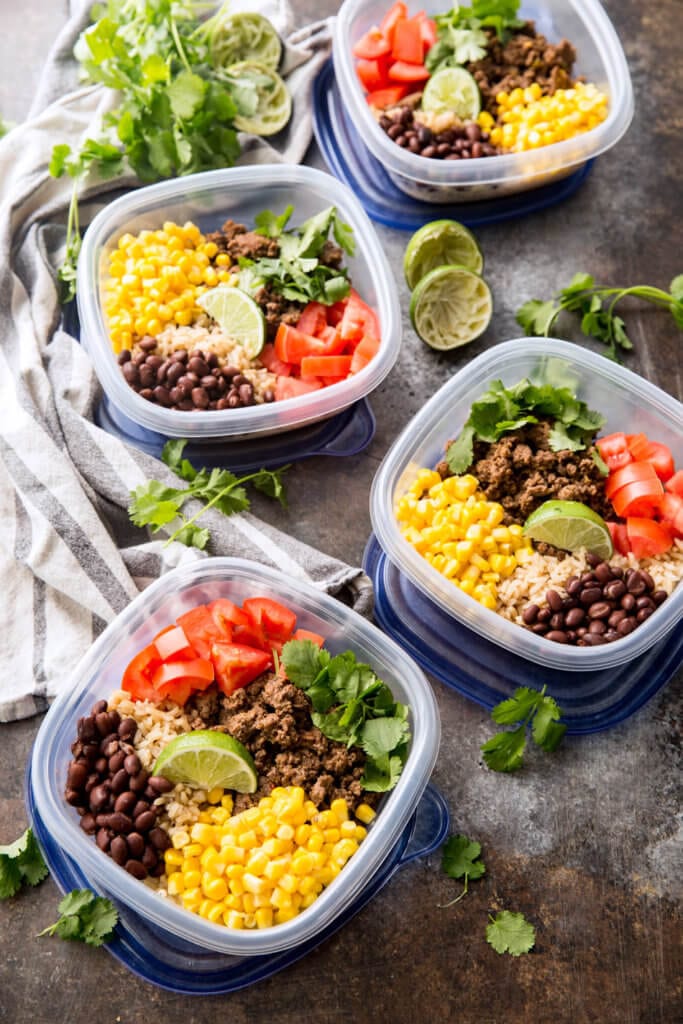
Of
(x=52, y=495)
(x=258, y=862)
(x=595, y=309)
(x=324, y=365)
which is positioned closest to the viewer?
(x=258, y=862)

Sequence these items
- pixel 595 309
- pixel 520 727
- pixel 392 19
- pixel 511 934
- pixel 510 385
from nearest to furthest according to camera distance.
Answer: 1. pixel 511 934
2. pixel 520 727
3. pixel 510 385
4. pixel 595 309
5. pixel 392 19

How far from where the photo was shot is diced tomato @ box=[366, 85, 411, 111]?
354cm

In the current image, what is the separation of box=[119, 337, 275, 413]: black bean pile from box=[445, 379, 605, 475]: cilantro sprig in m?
0.66

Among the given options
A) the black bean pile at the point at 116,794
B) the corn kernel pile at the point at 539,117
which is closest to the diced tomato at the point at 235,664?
the black bean pile at the point at 116,794

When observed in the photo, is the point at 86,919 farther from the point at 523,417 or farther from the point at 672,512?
the point at 672,512

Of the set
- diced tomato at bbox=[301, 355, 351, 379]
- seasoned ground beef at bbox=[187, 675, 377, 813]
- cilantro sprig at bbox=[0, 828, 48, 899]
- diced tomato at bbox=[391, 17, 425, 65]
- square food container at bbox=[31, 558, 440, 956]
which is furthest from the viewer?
diced tomato at bbox=[391, 17, 425, 65]

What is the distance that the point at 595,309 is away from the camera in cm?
343

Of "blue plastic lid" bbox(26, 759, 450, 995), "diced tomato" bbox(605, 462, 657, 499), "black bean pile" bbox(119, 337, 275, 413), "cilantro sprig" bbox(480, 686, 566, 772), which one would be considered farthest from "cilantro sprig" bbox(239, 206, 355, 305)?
"blue plastic lid" bbox(26, 759, 450, 995)

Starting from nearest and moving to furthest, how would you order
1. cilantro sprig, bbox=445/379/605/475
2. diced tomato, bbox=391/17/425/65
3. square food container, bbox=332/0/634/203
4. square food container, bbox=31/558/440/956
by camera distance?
square food container, bbox=31/558/440/956 < cilantro sprig, bbox=445/379/605/475 < square food container, bbox=332/0/634/203 < diced tomato, bbox=391/17/425/65

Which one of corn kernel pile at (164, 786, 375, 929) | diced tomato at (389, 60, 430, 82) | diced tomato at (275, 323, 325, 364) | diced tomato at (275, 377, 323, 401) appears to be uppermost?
diced tomato at (389, 60, 430, 82)

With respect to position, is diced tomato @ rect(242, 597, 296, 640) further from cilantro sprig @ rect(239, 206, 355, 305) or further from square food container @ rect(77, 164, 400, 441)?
cilantro sprig @ rect(239, 206, 355, 305)

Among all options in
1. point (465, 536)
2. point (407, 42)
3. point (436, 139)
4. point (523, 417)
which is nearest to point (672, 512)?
point (523, 417)

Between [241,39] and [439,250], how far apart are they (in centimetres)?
102

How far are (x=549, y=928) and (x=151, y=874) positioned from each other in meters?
1.10
